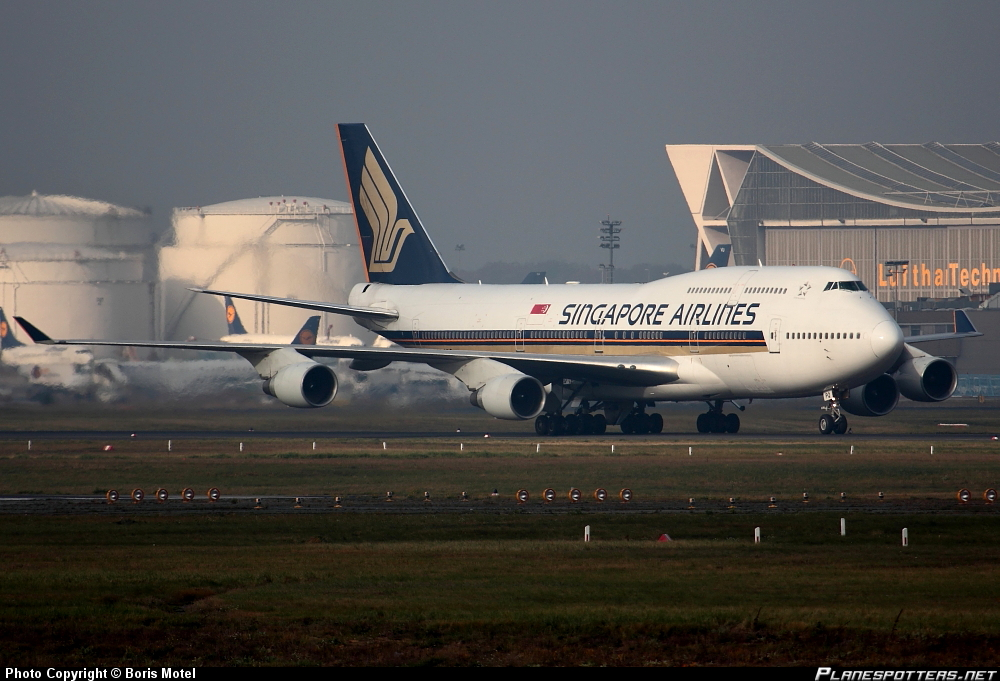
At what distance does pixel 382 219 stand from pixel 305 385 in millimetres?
12360

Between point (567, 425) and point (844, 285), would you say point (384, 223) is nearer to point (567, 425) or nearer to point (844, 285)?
point (567, 425)

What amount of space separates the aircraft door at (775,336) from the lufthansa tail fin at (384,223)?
17.3 m

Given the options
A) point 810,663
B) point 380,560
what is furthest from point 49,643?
point 810,663

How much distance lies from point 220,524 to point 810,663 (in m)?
14.1

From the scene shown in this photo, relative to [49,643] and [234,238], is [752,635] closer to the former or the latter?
[49,643]

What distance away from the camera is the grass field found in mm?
14969

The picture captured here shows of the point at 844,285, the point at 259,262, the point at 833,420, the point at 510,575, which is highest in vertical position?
the point at 259,262

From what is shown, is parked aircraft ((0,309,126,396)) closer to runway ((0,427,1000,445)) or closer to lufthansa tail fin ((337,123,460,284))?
runway ((0,427,1000,445))

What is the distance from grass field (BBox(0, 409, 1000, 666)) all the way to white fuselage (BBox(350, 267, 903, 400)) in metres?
8.37

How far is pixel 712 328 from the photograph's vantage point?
45438 millimetres

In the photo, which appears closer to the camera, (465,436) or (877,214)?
(465,436)

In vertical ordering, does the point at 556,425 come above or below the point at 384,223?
below

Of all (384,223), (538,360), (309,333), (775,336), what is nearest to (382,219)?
(384,223)

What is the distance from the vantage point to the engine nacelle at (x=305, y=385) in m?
47.3
